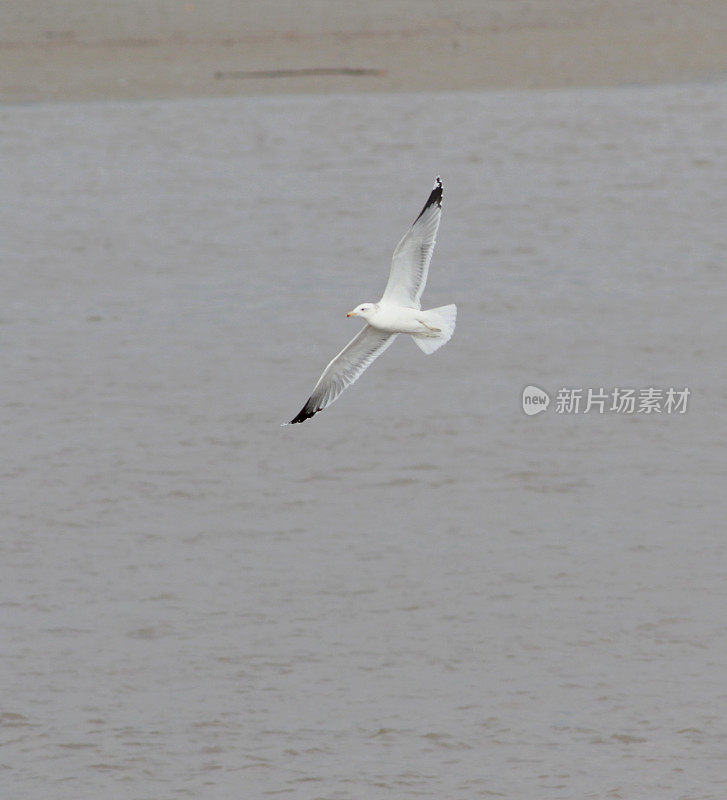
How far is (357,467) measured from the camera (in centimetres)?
1138

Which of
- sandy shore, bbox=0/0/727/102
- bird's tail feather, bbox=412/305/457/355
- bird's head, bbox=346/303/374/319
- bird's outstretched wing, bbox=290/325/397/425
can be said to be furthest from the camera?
sandy shore, bbox=0/0/727/102

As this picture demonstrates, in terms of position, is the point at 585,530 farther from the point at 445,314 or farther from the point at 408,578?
the point at 445,314

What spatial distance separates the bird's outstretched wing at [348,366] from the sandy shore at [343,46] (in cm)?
1655

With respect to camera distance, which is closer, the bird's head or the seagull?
the seagull

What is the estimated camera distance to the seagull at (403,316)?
798cm

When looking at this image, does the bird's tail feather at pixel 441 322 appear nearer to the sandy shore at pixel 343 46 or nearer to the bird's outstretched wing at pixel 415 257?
the bird's outstretched wing at pixel 415 257

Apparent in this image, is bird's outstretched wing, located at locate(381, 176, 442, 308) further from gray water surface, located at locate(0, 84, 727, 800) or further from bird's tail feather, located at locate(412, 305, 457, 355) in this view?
gray water surface, located at locate(0, 84, 727, 800)

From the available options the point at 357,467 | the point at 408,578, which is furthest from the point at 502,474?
the point at 408,578

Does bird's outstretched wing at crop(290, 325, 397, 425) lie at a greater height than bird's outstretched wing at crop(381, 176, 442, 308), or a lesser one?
lesser

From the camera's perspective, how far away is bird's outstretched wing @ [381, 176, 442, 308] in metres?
8.12

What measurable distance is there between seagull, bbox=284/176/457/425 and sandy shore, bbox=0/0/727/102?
16569 mm

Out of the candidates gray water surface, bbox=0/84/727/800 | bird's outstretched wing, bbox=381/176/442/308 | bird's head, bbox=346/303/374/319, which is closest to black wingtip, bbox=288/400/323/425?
bird's head, bbox=346/303/374/319

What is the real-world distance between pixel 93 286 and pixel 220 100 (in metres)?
8.72

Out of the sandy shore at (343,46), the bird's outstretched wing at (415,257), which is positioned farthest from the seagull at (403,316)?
the sandy shore at (343,46)
